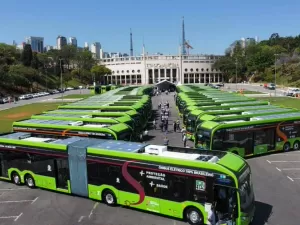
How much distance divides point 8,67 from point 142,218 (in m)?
98.6

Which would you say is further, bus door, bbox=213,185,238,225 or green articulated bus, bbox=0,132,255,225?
green articulated bus, bbox=0,132,255,225

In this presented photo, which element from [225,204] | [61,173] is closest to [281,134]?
[225,204]

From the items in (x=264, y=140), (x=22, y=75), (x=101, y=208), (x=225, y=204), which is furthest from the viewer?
(x=22, y=75)

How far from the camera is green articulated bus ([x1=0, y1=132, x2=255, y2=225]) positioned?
11938mm

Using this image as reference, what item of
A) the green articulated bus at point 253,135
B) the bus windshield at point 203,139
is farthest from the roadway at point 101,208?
the bus windshield at point 203,139

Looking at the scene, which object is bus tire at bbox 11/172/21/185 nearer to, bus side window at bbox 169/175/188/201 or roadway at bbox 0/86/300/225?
roadway at bbox 0/86/300/225

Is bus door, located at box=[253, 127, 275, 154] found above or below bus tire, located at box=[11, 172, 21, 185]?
above

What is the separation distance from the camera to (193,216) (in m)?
12.6

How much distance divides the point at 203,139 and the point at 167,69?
467 ft

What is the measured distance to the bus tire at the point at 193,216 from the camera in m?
12.5

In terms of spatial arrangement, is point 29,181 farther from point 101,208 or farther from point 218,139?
point 218,139

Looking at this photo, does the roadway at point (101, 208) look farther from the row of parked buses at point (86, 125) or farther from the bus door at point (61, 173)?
the row of parked buses at point (86, 125)

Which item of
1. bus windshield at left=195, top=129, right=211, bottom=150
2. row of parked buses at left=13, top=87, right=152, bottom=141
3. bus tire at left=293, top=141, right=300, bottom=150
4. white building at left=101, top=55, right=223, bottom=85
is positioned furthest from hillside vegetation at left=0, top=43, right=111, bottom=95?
bus tire at left=293, top=141, right=300, bottom=150

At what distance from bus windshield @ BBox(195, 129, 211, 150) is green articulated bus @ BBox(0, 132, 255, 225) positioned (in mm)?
7515
